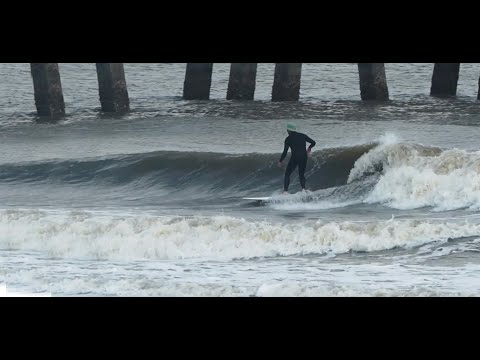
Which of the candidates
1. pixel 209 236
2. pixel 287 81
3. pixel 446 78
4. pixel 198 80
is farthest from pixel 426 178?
pixel 198 80

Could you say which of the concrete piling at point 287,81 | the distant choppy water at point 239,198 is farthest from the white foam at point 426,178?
the concrete piling at point 287,81

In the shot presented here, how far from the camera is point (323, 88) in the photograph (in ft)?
105

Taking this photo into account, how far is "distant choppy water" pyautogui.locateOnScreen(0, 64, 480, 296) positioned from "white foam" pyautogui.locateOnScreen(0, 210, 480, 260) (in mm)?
32

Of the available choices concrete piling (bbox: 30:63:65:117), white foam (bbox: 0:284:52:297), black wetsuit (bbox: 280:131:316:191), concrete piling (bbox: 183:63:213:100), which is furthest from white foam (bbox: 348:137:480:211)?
concrete piling (bbox: 30:63:65:117)

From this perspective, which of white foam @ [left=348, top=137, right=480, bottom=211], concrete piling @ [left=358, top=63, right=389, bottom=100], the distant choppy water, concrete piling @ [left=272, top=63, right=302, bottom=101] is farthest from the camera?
concrete piling @ [left=358, top=63, right=389, bottom=100]

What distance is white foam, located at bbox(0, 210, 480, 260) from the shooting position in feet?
51.6

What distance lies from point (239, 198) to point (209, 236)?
417 cm

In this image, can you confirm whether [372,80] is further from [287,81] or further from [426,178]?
[426,178]

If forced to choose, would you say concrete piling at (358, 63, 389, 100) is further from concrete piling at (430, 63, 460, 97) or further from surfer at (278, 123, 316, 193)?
surfer at (278, 123, 316, 193)

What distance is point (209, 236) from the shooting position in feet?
53.4
